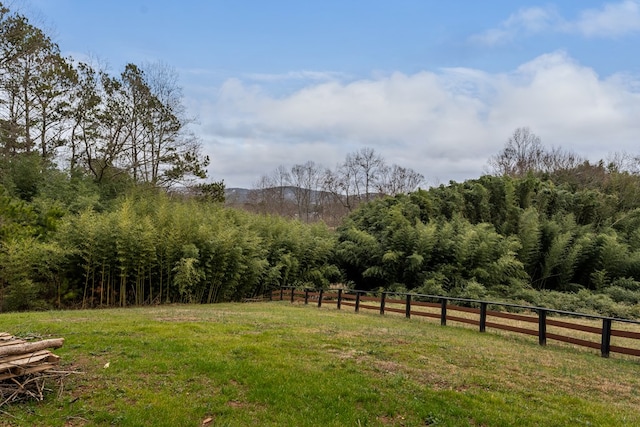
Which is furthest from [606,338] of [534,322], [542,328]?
[534,322]

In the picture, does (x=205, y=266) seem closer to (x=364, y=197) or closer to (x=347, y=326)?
(x=347, y=326)

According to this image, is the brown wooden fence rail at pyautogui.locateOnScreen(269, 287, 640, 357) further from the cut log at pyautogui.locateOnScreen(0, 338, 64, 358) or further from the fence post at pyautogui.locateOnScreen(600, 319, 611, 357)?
the cut log at pyautogui.locateOnScreen(0, 338, 64, 358)

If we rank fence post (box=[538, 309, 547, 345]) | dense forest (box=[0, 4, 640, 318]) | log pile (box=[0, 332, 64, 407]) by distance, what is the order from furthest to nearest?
dense forest (box=[0, 4, 640, 318]), fence post (box=[538, 309, 547, 345]), log pile (box=[0, 332, 64, 407])

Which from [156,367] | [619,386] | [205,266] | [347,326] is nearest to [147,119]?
[205,266]

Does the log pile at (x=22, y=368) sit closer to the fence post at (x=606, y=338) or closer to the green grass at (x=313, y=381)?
the green grass at (x=313, y=381)

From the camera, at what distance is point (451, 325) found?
370 inches

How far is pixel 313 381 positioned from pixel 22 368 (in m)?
2.91

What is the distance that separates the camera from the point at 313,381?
4344mm

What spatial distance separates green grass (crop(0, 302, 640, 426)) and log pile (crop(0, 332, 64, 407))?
0.53 feet

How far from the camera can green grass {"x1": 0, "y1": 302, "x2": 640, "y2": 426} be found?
11.9 ft

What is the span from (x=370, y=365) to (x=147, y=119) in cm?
1921

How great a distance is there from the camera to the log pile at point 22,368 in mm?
3613

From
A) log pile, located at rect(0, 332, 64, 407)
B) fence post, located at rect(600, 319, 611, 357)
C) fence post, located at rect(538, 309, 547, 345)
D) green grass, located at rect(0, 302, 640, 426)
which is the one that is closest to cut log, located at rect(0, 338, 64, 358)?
log pile, located at rect(0, 332, 64, 407)

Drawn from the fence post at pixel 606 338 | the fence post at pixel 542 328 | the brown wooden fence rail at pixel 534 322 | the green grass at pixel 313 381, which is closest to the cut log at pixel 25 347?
the green grass at pixel 313 381
